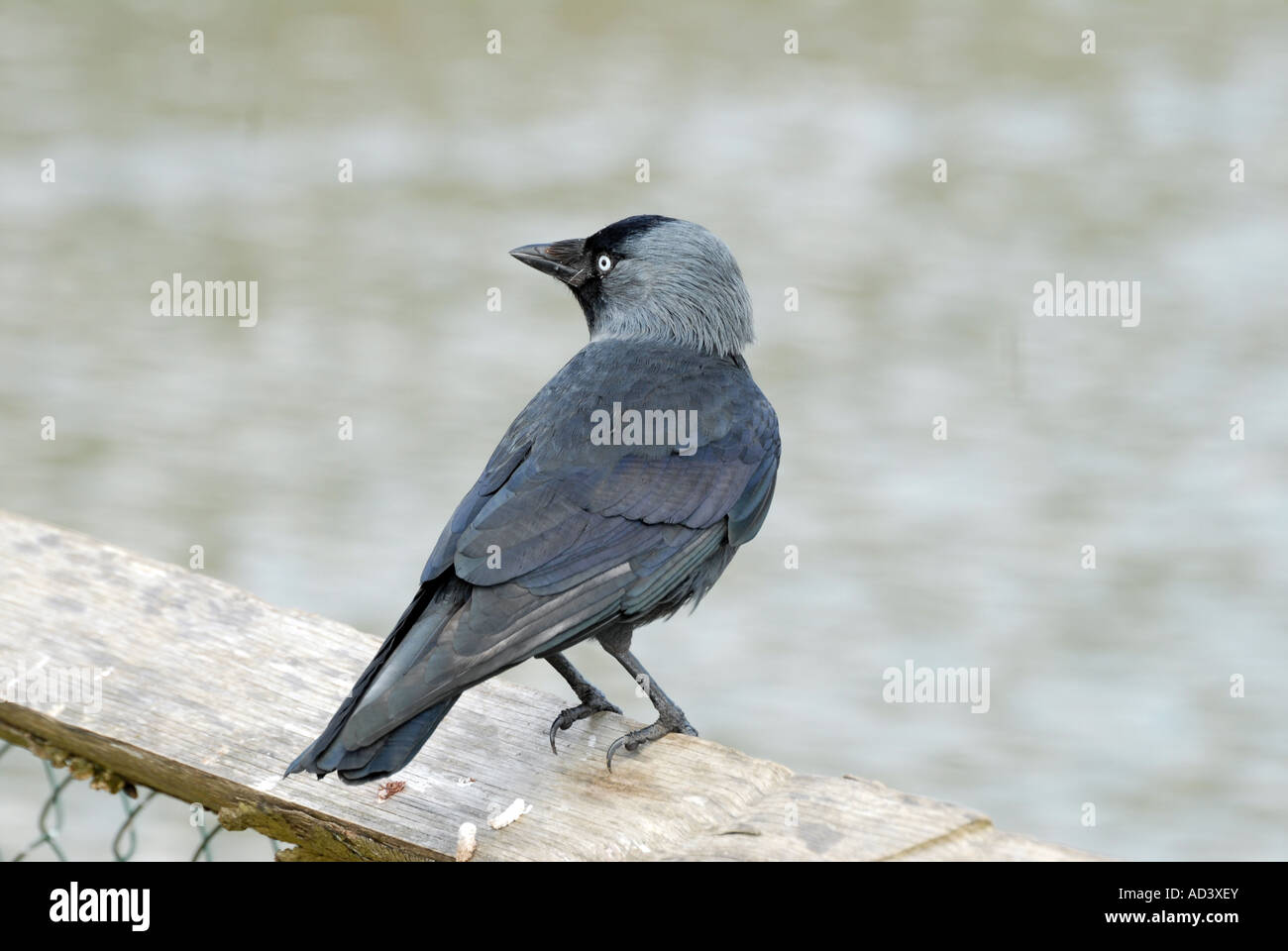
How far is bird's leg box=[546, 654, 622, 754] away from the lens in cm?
279

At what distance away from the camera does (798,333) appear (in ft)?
27.1

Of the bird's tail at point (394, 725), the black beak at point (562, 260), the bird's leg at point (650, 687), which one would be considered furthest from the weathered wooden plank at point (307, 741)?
the black beak at point (562, 260)

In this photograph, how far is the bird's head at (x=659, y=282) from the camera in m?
3.99

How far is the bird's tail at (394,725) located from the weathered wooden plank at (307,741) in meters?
0.12

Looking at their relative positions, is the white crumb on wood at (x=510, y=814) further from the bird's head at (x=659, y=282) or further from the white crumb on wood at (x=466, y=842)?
the bird's head at (x=659, y=282)

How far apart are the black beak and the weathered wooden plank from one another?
151cm

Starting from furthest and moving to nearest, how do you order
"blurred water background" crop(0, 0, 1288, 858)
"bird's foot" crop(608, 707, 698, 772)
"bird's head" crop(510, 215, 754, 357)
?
1. "blurred water background" crop(0, 0, 1288, 858)
2. "bird's head" crop(510, 215, 754, 357)
3. "bird's foot" crop(608, 707, 698, 772)

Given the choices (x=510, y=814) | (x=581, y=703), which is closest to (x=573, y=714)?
(x=581, y=703)

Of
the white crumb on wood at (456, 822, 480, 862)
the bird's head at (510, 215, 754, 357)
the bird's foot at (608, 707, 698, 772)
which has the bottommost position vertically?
the white crumb on wood at (456, 822, 480, 862)

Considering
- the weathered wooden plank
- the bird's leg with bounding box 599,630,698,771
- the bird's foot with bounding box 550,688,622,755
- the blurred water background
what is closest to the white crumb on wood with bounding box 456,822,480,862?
the weathered wooden plank

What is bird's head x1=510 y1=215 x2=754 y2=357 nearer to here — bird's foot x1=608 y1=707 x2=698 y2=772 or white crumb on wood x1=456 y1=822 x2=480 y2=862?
bird's foot x1=608 y1=707 x2=698 y2=772

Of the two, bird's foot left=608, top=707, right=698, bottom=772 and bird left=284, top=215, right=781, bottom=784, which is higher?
bird left=284, top=215, right=781, bottom=784

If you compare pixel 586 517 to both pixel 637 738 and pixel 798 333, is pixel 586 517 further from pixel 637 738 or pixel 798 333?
pixel 798 333
